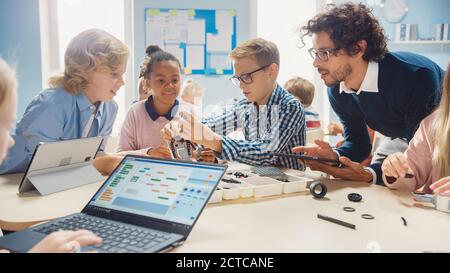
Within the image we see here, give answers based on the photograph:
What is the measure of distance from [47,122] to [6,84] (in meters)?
0.76

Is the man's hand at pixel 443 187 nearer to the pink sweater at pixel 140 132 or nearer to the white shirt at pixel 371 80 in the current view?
the white shirt at pixel 371 80

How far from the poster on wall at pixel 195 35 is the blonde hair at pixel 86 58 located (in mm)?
1912

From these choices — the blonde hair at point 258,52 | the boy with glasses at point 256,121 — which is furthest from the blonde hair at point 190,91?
the blonde hair at point 258,52

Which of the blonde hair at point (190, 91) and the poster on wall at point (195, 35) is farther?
the poster on wall at point (195, 35)

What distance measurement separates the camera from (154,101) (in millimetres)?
2168

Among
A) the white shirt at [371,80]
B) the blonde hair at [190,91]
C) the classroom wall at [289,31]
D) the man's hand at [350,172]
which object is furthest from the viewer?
the classroom wall at [289,31]

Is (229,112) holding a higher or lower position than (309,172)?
higher

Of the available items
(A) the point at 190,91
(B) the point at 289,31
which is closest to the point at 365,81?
(A) the point at 190,91

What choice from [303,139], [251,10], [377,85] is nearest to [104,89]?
[303,139]

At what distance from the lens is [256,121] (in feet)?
6.70

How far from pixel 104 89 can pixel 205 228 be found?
102cm

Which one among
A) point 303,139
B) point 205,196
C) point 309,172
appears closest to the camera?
point 205,196

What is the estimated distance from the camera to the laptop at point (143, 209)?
0.88 metres
